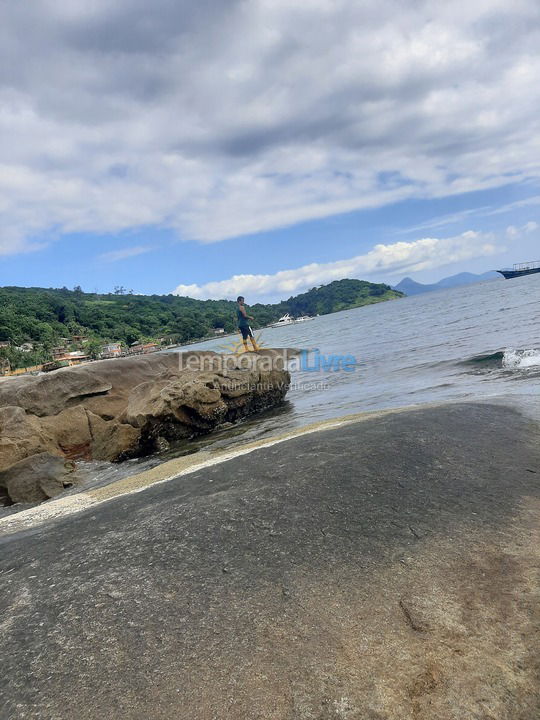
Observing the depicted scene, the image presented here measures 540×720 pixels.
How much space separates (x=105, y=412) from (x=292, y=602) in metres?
13.5

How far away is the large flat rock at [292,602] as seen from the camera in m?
2.41

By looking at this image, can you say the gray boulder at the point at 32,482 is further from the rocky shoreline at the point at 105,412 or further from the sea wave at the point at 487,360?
the sea wave at the point at 487,360

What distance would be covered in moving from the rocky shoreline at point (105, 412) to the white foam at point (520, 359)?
26.8ft

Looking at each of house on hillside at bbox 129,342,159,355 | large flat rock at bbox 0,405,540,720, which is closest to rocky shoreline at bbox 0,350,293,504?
large flat rock at bbox 0,405,540,720

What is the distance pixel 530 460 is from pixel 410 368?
15.5m

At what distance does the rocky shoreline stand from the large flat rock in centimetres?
542

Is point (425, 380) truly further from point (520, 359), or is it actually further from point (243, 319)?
point (243, 319)

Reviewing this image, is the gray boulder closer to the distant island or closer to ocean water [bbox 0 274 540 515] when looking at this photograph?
ocean water [bbox 0 274 540 515]

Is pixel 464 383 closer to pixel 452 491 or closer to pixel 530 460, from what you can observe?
pixel 530 460

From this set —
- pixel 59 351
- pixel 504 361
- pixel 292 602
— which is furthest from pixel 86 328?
pixel 292 602

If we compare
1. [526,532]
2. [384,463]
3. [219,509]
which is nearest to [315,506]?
[219,509]

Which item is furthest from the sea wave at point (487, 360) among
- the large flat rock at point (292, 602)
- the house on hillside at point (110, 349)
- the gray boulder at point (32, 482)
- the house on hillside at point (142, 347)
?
the house on hillside at point (142, 347)

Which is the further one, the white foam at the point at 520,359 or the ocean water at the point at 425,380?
the white foam at the point at 520,359

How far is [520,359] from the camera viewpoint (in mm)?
16438
